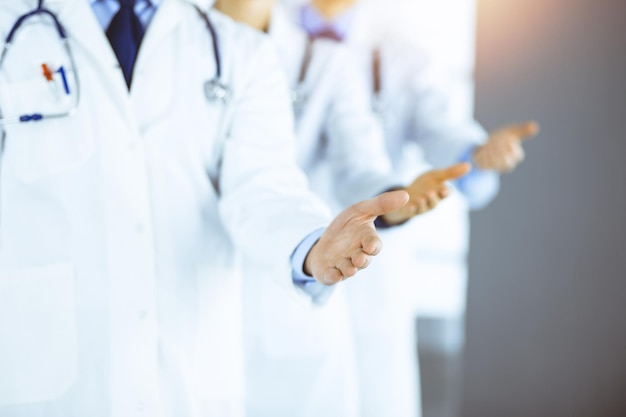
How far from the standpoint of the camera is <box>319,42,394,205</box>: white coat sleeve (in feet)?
4.75

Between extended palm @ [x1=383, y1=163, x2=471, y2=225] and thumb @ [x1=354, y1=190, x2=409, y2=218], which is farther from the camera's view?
extended palm @ [x1=383, y1=163, x2=471, y2=225]

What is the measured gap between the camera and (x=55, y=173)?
99 cm

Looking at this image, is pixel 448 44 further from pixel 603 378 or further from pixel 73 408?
pixel 73 408

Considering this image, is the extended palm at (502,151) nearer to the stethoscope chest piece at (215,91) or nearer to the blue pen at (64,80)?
the stethoscope chest piece at (215,91)

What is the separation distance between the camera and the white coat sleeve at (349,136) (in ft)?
4.75

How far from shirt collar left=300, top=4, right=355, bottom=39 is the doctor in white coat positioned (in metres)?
0.67

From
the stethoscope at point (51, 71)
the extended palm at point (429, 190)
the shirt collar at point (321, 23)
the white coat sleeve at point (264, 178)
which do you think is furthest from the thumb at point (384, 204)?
the shirt collar at point (321, 23)

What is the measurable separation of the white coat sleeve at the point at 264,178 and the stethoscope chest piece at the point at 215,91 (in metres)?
0.03

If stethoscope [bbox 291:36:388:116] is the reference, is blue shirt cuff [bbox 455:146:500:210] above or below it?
below

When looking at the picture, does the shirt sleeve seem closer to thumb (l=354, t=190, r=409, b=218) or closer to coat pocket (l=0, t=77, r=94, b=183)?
thumb (l=354, t=190, r=409, b=218)

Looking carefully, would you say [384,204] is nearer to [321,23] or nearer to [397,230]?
[397,230]

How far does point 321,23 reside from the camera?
1.68 metres

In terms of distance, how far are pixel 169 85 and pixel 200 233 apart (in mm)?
226

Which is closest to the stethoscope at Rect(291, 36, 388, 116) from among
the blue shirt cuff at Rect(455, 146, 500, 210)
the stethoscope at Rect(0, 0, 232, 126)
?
the blue shirt cuff at Rect(455, 146, 500, 210)
